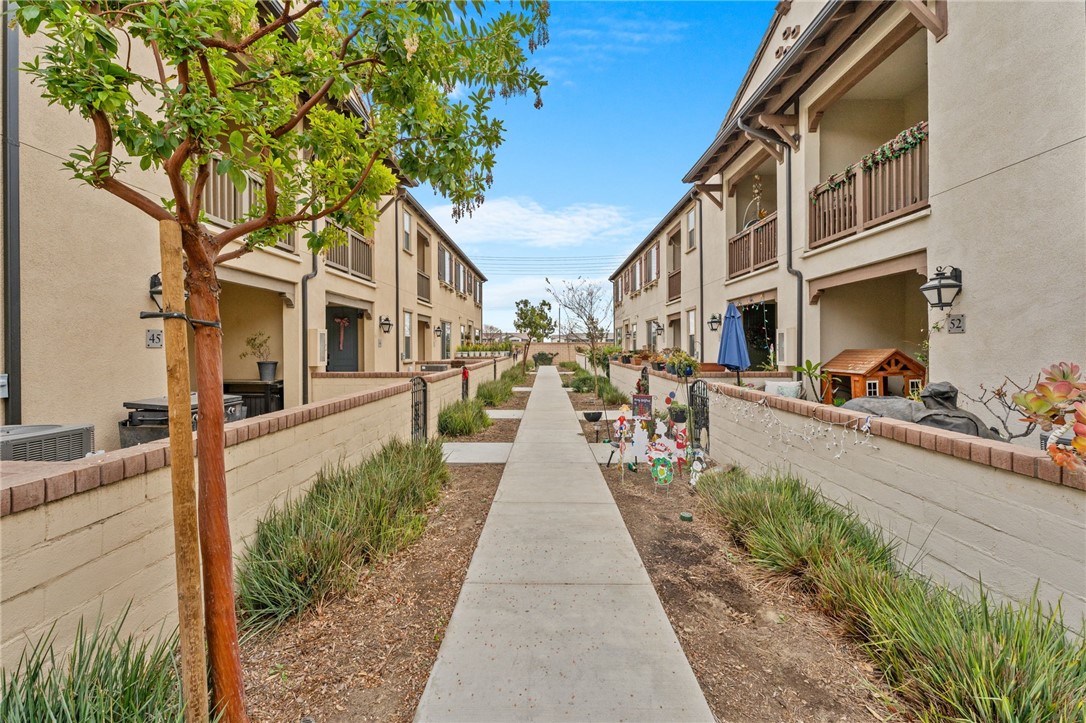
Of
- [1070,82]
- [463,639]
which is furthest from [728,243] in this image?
[463,639]

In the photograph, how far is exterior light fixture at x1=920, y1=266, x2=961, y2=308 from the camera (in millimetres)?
5496

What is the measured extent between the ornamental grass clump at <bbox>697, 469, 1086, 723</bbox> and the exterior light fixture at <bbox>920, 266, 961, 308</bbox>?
3564 mm

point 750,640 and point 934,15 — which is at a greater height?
point 934,15

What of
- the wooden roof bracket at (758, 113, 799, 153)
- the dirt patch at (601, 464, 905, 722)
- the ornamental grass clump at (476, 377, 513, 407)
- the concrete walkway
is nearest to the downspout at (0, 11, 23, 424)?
the concrete walkway

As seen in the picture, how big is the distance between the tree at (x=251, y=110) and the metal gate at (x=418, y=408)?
189 inches

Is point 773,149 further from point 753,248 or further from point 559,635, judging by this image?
point 559,635

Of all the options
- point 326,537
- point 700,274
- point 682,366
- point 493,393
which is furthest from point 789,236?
point 326,537

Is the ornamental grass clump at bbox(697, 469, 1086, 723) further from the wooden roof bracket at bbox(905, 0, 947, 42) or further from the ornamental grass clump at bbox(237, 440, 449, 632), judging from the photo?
the wooden roof bracket at bbox(905, 0, 947, 42)

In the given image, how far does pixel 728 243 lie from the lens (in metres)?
12.0

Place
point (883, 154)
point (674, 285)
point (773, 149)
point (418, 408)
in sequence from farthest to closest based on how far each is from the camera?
point (674, 285), point (773, 149), point (418, 408), point (883, 154)

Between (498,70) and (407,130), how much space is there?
0.70m

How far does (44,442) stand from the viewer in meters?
3.51

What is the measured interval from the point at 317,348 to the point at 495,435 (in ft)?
12.9

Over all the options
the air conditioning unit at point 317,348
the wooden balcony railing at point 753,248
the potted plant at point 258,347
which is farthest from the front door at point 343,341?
the wooden balcony railing at point 753,248
